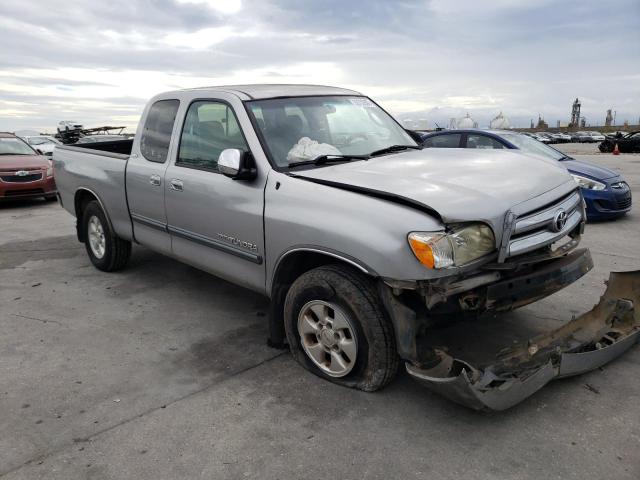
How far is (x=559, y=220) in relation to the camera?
11.0ft

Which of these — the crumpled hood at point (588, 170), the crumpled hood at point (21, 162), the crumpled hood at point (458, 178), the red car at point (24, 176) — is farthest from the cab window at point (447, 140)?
the crumpled hood at point (21, 162)

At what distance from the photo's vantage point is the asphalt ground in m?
2.66

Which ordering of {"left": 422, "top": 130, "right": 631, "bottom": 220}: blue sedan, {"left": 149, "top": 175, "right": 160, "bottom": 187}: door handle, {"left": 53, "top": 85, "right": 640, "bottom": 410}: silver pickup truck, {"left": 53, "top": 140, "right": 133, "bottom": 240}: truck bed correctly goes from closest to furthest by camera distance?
{"left": 53, "top": 85, "right": 640, "bottom": 410}: silver pickup truck
{"left": 149, "top": 175, "right": 160, "bottom": 187}: door handle
{"left": 53, "top": 140, "right": 133, "bottom": 240}: truck bed
{"left": 422, "top": 130, "right": 631, "bottom": 220}: blue sedan

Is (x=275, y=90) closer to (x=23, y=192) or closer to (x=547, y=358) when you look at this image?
(x=547, y=358)

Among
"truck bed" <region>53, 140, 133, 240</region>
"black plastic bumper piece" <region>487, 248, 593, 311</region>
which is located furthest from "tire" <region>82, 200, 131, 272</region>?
"black plastic bumper piece" <region>487, 248, 593, 311</region>

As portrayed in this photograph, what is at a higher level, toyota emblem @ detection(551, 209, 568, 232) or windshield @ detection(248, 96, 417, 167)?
windshield @ detection(248, 96, 417, 167)

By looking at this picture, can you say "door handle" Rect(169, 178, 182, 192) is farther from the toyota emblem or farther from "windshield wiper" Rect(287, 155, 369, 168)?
the toyota emblem

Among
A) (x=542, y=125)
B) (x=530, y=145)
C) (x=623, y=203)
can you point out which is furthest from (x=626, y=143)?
(x=542, y=125)

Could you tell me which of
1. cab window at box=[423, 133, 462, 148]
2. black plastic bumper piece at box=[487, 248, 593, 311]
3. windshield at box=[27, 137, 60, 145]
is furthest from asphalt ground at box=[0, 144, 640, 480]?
windshield at box=[27, 137, 60, 145]

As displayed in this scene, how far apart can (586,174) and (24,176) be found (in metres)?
10.3

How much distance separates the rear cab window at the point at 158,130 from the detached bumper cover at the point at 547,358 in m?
2.94

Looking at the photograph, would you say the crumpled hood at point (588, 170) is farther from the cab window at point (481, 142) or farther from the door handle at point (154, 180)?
the door handle at point (154, 180)

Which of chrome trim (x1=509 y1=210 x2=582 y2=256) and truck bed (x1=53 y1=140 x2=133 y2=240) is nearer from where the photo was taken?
chrome trim (x1=509 y1=210 x2=582 y2=256)

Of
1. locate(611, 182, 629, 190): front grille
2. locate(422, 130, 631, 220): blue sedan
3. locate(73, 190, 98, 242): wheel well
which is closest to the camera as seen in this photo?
locate(73, 190, 98, 242): wheel well
